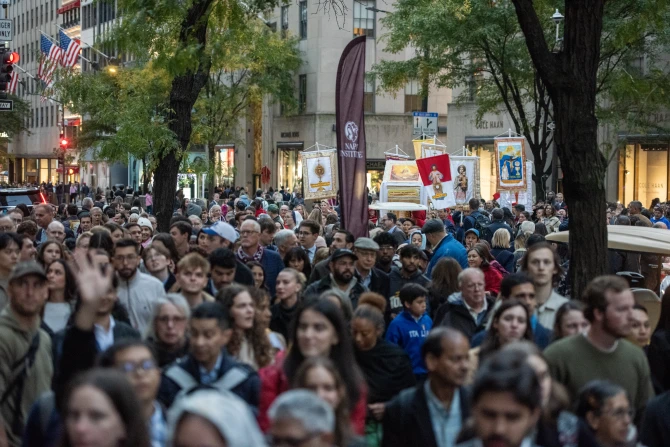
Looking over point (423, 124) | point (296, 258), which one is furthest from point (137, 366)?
point (423, 124)

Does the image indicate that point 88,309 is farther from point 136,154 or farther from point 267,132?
Result: point 267,132

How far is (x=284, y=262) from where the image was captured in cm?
1351

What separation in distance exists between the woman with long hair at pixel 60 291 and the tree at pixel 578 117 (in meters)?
4.41

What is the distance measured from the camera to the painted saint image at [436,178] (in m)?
23.1

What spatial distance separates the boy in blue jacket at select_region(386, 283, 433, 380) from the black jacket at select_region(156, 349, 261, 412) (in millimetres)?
3111

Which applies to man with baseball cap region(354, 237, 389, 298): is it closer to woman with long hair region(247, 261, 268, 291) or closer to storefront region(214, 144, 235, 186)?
woman with long hair region(247, 261, 268, 291)

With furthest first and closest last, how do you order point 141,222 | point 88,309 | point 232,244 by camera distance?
point 141,222 < point 232,244 < point 88,309

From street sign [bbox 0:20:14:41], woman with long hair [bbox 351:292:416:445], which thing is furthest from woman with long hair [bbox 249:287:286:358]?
street sign [bbox 0:20:14:41]

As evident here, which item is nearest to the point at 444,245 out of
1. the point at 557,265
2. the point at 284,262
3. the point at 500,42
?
the point at 284,262

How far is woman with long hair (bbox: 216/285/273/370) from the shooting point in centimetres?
787

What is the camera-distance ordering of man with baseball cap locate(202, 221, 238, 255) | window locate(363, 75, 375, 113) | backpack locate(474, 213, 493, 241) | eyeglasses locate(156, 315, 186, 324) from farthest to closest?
window locate(363, 75, 375, 113) < backpack locate(474, 213, 493, 241) < man with baseball cap locate(202, 221, 238, 255) < eyeglasses locate(156, 315, 186, 324)

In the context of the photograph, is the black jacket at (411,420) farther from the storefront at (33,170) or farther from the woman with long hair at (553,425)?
the storefront at (33,170)

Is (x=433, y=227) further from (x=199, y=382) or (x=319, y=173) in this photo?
(x=319, y=173)

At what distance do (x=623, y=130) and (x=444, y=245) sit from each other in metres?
32.5
